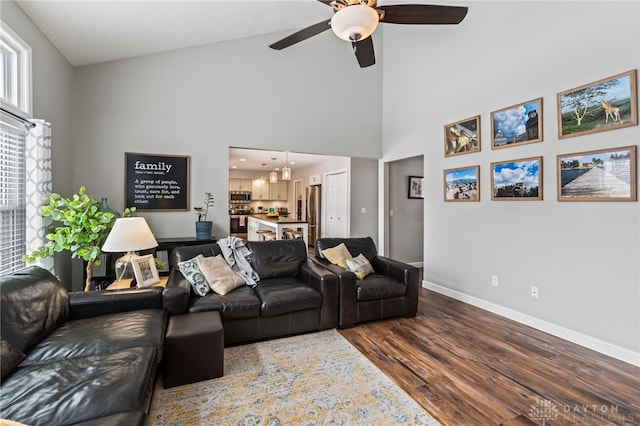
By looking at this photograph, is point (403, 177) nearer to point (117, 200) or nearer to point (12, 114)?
point (117, 200)

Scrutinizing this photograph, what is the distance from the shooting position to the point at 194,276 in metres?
2.84

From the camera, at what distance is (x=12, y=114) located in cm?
233

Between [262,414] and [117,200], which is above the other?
[117,200]

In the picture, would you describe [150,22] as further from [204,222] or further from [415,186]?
[415,186]

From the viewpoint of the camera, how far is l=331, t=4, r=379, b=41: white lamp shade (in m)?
1.97

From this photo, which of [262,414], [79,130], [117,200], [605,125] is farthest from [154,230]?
[605,125]

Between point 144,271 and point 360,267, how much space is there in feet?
7.25

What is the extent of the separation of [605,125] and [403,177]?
132 inches

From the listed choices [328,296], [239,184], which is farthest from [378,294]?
[239,184]

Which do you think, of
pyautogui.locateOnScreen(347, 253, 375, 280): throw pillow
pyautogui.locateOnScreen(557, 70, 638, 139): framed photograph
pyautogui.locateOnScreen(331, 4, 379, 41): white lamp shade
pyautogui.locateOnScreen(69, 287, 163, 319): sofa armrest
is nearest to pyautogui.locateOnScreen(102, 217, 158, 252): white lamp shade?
pyautogui.locateOnScreen(69, 287, 163, 319): sofa armrest

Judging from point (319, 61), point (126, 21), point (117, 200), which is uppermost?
point (319, 61)

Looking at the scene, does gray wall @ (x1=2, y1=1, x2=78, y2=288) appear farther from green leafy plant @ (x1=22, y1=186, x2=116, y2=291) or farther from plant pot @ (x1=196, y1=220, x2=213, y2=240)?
plant pot @ (x1=196, y1=220, x2=213, y2=240)

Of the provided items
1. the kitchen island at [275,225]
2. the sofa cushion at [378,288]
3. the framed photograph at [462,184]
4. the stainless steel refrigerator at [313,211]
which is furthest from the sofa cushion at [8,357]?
the stainless steel refrigerator at [313,211]

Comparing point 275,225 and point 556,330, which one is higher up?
point 275,225
